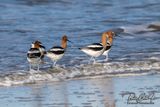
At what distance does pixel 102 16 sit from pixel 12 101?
13079 millimetres

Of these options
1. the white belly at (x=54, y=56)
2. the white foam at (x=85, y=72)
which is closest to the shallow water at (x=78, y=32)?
the white foam at (x=85, y=72)

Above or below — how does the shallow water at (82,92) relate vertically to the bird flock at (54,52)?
below

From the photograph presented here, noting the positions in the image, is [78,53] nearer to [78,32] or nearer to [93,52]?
[93,52]

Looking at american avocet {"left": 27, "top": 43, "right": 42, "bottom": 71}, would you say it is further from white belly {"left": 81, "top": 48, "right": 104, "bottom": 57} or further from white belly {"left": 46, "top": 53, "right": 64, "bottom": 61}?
white belly {"left": 81, "top": 48, "right": 104, "bottom": 57}

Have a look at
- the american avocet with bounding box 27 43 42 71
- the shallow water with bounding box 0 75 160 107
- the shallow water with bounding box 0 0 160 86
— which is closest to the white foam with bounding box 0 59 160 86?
the shallow water with bounding box 0 0 160 86

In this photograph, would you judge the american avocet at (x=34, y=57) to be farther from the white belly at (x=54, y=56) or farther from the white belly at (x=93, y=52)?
the white belly at (x=93, y=52)

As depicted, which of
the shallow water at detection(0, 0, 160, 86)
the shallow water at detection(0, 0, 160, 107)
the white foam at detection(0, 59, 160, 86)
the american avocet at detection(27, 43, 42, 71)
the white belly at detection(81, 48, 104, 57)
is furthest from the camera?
the white belly at detection(81, 48, 104, 57)

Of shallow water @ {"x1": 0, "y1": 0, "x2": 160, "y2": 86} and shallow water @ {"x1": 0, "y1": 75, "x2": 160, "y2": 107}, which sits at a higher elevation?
shallow water @ {"x1": 0, "y1": 0, "x2": 160, "y2": 86}

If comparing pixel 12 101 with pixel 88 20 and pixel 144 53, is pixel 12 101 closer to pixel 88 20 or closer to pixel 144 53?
pixel 144 53

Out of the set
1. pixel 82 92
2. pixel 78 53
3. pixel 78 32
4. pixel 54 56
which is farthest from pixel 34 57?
pixel 78 32

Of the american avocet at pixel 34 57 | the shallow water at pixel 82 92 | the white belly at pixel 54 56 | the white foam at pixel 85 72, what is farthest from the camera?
the white belly at pixel 54 56

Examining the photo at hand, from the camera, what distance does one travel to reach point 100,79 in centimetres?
1296

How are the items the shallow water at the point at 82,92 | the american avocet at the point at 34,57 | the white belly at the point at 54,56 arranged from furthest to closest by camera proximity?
the white belly at the point at 54,56
the american avocet at the point at 34,57
the shallow water at the point at 82,92

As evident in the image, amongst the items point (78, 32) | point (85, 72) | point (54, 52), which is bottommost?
point (85, 72)
